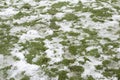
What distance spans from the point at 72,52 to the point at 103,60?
136 centimetres

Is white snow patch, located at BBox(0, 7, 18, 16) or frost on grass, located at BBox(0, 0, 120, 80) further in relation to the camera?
white snow patch, located at BBox(0, 7, 18, 16)

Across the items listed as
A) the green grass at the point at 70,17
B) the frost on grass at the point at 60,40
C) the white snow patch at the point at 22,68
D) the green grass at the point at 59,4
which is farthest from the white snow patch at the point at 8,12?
the white snow patch at the point at 22,68

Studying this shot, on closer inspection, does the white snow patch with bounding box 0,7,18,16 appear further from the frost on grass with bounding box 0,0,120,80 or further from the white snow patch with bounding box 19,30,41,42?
the white snow patch with bounding box 19,30,41,42

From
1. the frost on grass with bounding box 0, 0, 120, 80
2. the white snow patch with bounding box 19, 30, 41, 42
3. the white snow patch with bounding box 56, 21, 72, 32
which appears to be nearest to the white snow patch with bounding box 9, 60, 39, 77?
the frost on grass with bounding box 0, 0, 120, 80

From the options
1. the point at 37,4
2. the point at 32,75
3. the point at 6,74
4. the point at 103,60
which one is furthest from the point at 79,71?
the point at 37,4

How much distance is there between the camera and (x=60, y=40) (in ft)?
35.8

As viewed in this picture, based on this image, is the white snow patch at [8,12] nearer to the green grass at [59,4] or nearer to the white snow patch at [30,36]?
the green grass at [59,4]

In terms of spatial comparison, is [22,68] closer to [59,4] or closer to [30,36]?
[30,36]

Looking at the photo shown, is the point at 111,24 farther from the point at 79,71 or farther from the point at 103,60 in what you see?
the point at 79,71

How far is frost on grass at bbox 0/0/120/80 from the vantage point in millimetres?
9125

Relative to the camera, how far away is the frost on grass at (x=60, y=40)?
29.9 feet

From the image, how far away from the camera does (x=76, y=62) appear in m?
9.52

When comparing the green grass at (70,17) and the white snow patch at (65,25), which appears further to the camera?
the green grass at (70,17)

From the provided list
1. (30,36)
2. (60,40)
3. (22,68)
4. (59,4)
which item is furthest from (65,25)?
(22,68)
